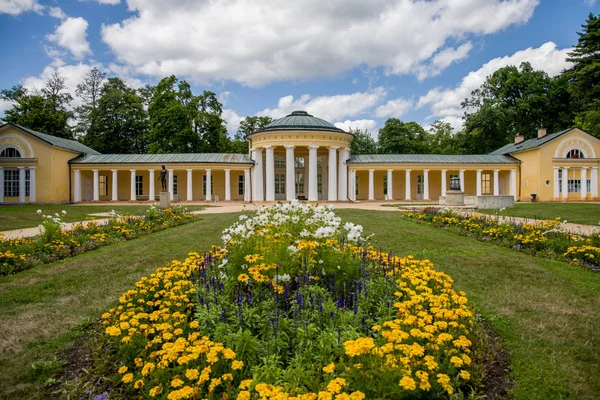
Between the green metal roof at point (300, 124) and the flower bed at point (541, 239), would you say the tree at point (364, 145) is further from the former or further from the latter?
the flower bed at point (541, 239)

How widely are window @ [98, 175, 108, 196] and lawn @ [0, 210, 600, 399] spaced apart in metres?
31.3

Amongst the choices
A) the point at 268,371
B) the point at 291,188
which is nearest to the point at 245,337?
the point at 268,371

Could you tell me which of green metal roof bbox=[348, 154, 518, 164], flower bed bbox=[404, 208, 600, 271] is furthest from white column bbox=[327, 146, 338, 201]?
flower bed bbox=[404, 208, 600, 271]

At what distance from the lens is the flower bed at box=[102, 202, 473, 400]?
8.60 ft

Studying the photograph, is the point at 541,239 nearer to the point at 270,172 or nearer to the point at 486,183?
the point at 270,172

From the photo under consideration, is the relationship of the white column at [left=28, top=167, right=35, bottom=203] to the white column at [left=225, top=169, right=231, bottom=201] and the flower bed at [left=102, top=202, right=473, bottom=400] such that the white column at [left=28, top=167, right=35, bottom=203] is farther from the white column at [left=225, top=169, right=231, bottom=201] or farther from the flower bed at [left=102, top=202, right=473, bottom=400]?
the flower bed at [left=102, top=202, right=473, bottom=400]

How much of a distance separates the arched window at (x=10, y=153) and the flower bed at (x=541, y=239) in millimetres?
A: 34504

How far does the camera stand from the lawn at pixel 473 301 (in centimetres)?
347

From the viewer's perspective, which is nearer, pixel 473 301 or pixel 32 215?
pixel 473 301

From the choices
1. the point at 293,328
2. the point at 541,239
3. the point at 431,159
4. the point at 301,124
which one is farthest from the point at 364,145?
the point at 293,328

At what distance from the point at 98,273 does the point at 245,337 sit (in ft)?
17.5

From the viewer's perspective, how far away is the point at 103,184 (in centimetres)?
3759

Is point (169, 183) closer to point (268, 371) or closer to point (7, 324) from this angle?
point (7, 324)

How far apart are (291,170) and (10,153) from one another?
23.8m
